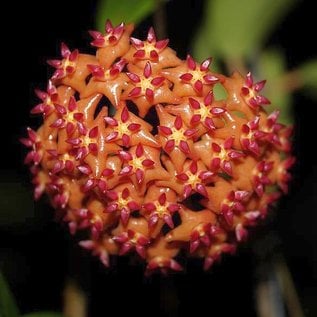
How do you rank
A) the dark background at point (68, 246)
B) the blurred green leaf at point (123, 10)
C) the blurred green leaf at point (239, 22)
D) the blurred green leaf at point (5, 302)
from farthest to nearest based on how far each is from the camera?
the blurred green leaf at point (239, 22) → the dark background at point (68, 246) → the blurred green leaf at point (123, 10) → the blurred green leaf at point (5, 302)

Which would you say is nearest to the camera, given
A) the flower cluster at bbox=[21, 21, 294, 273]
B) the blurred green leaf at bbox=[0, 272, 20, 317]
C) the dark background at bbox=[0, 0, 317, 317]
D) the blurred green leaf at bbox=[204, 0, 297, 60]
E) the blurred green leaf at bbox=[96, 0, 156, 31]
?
the flower cluster at bbox=[21, 21, 294, 273]

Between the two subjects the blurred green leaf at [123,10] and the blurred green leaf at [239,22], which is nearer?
the blurred green leaf at [123,10]

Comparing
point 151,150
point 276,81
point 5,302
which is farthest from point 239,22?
point 5,302

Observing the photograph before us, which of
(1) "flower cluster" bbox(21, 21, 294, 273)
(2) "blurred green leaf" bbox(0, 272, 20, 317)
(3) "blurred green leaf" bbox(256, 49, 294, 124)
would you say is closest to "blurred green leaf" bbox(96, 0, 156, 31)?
(1) "flower cluster" bbox(21, 21, 294, 273)

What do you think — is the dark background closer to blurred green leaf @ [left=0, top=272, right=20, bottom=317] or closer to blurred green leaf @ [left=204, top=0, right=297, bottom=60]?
blurred green leaf @ [left=204, top=0, right=297, bottom=60]

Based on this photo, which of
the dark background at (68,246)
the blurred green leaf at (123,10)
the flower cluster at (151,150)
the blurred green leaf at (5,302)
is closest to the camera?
the flower cluster at (151,150)

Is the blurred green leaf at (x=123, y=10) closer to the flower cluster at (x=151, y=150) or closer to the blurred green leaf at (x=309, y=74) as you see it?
the flower cluster at (x=151, y=150)

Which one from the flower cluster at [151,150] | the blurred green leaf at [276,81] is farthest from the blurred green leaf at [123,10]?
the blurred green leaf at [276,81]
